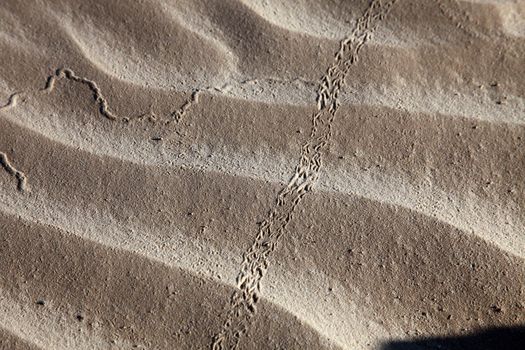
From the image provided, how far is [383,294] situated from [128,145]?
68 cm

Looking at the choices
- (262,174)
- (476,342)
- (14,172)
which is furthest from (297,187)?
(14,172)

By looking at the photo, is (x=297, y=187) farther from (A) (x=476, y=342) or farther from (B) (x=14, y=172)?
(B) (x=14, y=172)

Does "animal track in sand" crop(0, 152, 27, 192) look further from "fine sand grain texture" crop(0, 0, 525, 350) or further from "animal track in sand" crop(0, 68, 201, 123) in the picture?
"animal track in sand" crop(0, 68, 201, 123)

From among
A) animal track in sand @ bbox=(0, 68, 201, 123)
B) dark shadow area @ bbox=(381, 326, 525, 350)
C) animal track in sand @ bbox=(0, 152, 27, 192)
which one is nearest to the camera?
dark shadow area @ bbox=(381, 326, 525, 350)

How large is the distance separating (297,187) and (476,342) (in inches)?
19.7

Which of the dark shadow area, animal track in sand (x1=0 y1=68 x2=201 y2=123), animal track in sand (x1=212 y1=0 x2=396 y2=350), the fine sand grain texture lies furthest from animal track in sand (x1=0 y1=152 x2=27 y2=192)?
the dark shadow area

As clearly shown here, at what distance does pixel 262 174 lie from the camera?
1.57m

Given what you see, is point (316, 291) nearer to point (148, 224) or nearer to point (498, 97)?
point (148, 224)

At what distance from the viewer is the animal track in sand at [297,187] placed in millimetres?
1386

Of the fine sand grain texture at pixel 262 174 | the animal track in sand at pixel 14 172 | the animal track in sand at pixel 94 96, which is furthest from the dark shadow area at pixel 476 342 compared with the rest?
the animal track in sand at pixel 14 172

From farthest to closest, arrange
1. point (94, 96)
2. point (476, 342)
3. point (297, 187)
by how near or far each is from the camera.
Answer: point (94, 96) < point (297, 187) < point (476, 342)

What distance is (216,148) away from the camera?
1.61 metres

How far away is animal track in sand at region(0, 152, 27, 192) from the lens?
1.54m

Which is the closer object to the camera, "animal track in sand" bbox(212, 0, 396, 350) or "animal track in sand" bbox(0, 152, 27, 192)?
"animal track in sand" bbox(212, 0, 396, 350)
